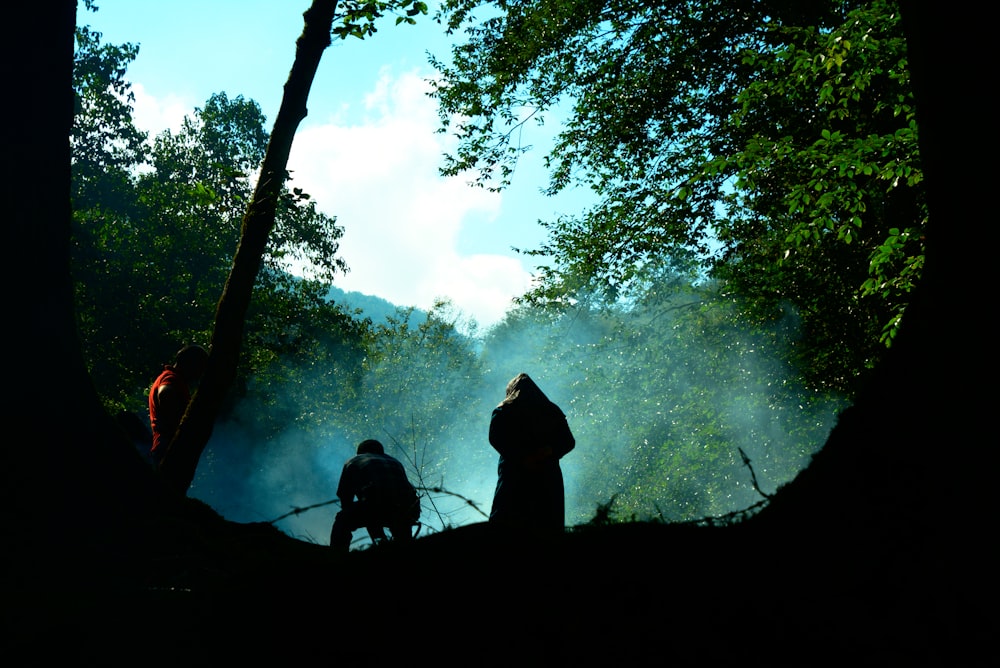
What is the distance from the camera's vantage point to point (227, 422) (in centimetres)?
2842

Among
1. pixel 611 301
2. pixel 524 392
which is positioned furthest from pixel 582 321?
pixel 524 392

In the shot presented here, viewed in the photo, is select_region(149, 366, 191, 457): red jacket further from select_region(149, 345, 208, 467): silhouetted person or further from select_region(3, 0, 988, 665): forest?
select_region(3, 0, 988, 665): forest

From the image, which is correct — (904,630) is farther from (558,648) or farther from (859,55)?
(859,55)

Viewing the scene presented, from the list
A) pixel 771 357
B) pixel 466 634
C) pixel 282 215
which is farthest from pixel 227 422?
pixel 466 634

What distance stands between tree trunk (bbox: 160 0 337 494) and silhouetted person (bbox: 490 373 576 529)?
7.95 feet

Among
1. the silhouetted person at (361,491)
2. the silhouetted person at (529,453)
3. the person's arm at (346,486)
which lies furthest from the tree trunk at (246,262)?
the silhouetted person at (529,453)

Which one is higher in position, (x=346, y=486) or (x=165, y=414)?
(x=165, y=414)

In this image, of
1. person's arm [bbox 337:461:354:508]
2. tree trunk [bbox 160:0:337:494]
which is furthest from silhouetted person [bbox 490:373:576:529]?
tree trunk [bbox 160:0:337:494]

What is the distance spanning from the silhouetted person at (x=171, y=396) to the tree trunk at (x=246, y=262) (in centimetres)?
81

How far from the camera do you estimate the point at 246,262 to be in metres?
4.95

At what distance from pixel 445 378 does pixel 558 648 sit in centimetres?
4164

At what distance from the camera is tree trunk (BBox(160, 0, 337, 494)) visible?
4.69m

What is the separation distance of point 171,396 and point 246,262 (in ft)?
5.27

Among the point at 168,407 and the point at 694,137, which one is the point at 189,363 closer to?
the point at 168,407
